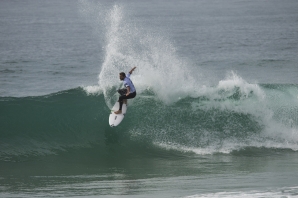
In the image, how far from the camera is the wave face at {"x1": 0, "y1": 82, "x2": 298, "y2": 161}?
1439 centimetres

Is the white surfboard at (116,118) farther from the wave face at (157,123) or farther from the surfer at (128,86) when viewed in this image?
the wave face at (157,123)

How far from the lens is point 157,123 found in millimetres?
15328

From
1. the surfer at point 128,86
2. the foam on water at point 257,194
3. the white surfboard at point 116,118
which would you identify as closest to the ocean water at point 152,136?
the foam on water at point 257,194

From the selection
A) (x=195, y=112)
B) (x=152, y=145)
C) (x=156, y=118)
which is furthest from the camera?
(x=195, y=112)

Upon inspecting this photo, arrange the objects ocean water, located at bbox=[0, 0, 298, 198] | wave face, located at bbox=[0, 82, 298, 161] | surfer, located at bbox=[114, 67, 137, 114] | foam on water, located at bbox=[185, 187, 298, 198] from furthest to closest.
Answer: wave face, located at bbox=[0, 82, 298, 161], surfer, located at bbox=[114, 67, 137, 114], ocean water, located at bbox=[0, 0, 298, 198], foam on water, located at bbox=[185, 187, 298, 198]

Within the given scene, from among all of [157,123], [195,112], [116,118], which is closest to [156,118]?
[157,123]

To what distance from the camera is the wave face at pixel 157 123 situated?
14.4 meters

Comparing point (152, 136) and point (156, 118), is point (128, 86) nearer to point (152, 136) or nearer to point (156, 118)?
point (152, 136)

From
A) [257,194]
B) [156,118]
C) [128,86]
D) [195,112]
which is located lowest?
[257,194]

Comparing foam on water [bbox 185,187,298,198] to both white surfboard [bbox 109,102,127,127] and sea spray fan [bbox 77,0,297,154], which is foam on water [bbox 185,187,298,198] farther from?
white surfboard [bbox 109,102,127,127]

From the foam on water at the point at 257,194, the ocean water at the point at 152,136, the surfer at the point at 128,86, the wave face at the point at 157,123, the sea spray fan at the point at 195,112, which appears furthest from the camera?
the sea spray fan at the point at 195,112

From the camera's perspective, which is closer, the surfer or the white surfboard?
the surfer

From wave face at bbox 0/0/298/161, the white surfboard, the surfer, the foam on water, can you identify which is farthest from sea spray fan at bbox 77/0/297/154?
the foam on water

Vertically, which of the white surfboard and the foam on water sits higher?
the white surfboard
